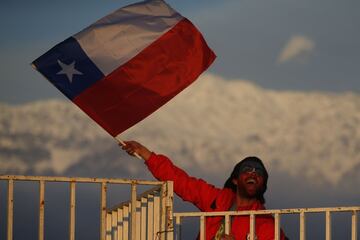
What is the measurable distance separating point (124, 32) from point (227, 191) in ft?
10.0

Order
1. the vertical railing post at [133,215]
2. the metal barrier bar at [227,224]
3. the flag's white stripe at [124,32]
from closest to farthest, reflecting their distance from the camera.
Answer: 1. the vertical railing post at [133,215]
2. the metal barrier bar at [227,224]
3. the flag's white stripe at [124,32]

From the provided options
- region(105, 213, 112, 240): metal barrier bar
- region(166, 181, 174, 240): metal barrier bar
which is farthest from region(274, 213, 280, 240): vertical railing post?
region(105, 213, 112, 240): metal barrier bar

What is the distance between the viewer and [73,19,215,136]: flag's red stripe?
16.8 m

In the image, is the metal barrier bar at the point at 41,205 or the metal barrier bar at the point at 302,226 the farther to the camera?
the metal barrier bar at the point at 302,226

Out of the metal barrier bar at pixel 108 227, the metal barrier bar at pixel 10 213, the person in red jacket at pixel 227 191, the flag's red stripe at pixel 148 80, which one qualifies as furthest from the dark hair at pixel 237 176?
the metal barrier bar at pixel 10 213

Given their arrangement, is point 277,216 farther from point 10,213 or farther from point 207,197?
point 10,213

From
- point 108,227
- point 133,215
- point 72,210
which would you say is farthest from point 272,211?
point 72,210

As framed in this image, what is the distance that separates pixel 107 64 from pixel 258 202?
125 inches

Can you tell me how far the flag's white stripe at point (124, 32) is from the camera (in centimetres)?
1733

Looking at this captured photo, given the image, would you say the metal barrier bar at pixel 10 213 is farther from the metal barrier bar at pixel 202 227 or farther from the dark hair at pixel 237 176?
the dark hair at pixel 237 176

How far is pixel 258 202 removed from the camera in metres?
16.0

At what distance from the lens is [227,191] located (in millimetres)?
16234

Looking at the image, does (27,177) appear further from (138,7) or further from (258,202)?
(138,7)

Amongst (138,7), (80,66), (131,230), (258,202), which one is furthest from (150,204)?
(138,7)
